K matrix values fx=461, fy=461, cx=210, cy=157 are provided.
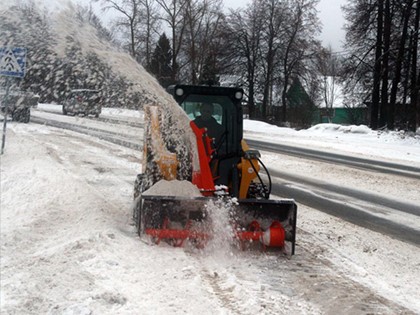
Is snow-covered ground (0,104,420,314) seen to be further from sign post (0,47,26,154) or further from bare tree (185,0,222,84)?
bare tree (185,0,222,84)

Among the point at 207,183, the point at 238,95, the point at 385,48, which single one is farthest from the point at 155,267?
the point at 385,48

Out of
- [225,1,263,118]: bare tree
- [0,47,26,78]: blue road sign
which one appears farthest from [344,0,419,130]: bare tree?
[0,47,26,78]: blue road sign

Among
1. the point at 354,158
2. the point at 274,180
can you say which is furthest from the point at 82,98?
the point at 354,158

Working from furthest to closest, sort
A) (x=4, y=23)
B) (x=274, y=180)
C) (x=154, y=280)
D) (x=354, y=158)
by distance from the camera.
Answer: (x=354, y=158), (x=274, y=180), (x=4, y=23), (x=154, y=280)

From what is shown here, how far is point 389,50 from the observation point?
3125cm

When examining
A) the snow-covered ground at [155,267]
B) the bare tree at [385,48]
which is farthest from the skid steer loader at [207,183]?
the bare tree at [385,48]

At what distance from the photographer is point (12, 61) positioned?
9.75m

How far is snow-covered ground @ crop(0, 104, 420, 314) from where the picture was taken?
12.7ft

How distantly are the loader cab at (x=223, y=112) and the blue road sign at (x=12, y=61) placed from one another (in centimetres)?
424

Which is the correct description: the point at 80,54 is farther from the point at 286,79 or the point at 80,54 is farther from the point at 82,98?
the point at 286,79

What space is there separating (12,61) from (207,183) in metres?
6.20

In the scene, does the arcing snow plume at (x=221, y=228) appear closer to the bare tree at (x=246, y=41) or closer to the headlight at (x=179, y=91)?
the headlight at (x=179, y=91)

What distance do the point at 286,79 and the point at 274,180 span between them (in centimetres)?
3345

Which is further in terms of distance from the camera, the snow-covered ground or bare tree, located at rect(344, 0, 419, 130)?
bare tree, located at rect(344, 0, 419, 130)
